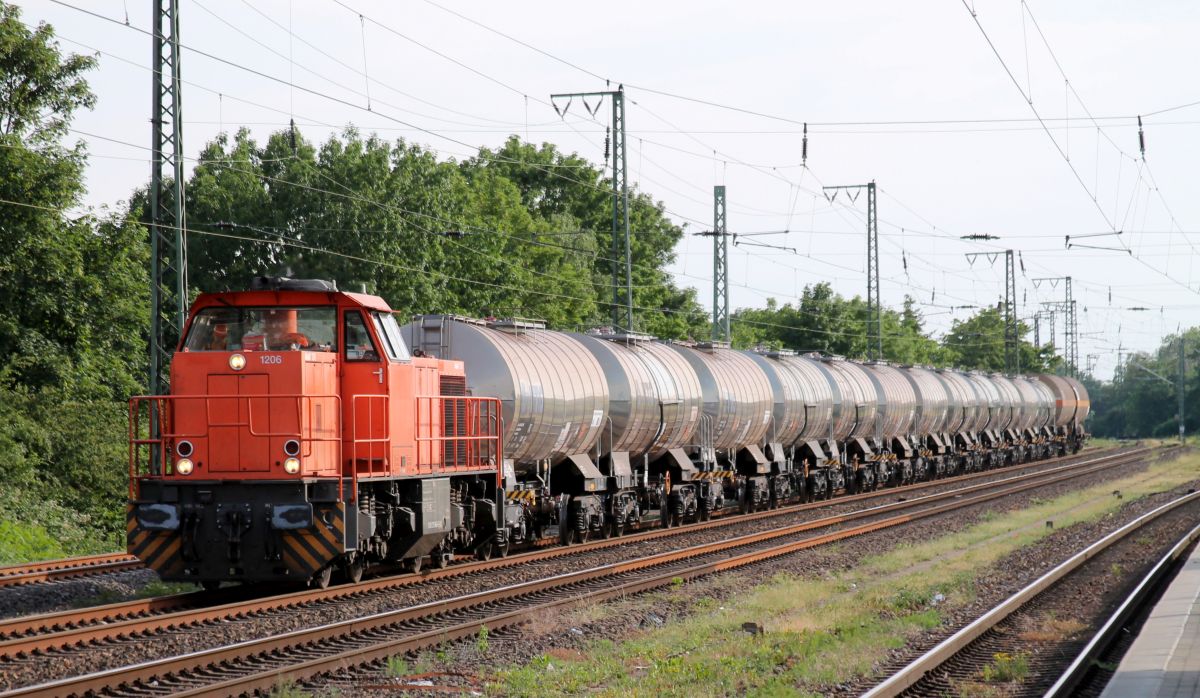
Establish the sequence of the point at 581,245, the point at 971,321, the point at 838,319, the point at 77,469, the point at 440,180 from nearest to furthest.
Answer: the point at 77,469, the point at 440,180, the point at 581,245, the point at 838,319, the point at 971,321

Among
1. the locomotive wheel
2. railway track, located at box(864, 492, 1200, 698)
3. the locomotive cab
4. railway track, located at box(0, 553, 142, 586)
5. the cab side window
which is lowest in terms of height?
railway track, located at box(864, 492, 1200, 698)

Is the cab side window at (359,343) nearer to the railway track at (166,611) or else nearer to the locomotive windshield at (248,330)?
the locomotive windshield at (248,330)

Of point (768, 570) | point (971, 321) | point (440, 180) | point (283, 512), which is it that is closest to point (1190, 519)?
point (768, 570)

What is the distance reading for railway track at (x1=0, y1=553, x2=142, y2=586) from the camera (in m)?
15.4

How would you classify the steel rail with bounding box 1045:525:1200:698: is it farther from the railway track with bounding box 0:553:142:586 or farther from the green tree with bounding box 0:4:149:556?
the green tree with bounding box 0:4:149:556

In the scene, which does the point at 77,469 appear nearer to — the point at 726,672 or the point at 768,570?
the point at 768,570

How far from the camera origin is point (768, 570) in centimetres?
1873

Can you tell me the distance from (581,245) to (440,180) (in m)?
23.9

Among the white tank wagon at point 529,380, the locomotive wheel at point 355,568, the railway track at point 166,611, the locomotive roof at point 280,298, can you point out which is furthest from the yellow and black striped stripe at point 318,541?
the white tank wagon at point 529,380

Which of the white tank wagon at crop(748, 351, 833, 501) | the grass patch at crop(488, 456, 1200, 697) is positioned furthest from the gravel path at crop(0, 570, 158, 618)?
the white tank wagon at crop(748, 351, 833, 501)

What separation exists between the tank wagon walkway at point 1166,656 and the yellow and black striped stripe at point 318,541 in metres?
7.96

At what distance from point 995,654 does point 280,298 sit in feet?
28.7

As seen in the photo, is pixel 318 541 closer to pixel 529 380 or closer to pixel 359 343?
pixel 359 343

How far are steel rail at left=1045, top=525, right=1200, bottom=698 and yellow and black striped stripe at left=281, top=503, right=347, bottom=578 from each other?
24.6 ft
